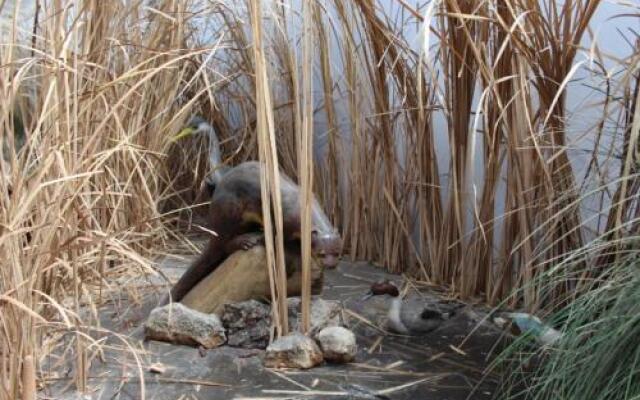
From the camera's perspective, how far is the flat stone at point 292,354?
2258 millimetres

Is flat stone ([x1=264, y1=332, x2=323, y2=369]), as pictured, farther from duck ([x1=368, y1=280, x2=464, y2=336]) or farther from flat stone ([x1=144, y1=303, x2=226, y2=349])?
duck ([x1=368, y1=280, x2=464, y2=336])

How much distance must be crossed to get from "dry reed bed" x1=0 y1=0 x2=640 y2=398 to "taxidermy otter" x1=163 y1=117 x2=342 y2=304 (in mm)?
119

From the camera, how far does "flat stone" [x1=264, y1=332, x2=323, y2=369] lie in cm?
226

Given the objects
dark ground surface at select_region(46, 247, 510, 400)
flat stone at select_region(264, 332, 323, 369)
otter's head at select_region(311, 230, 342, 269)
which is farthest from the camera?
otter's head at select_region(311, 230, 342, 269)

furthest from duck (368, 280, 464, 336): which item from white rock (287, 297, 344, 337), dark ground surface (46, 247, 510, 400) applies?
white rock (287, 297, 344, 337)

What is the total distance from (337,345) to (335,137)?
1.28 metres

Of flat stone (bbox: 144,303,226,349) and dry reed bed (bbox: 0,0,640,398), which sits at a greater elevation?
dry reed bed (bbox: 0,0,640,398)

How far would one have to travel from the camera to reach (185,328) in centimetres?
240

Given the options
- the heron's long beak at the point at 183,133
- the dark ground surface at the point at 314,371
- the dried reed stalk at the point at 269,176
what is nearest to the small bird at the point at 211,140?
the heron's long beak at the point at 183,133

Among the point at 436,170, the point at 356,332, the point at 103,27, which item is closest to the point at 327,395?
the point at 356,332

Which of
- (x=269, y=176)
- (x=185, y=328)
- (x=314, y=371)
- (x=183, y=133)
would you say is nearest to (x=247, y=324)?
(x=185, y=328)

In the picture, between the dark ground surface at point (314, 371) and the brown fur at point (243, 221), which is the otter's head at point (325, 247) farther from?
the dark ground surface at point (314, 371)

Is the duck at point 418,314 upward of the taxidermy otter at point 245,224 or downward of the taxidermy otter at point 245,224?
downward

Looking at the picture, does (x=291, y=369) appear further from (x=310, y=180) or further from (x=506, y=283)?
(x=506, y=283)
